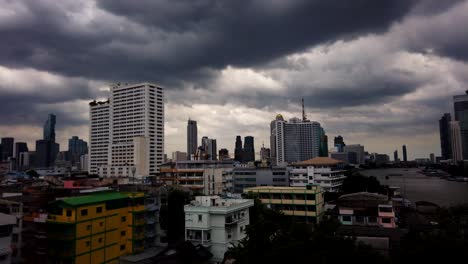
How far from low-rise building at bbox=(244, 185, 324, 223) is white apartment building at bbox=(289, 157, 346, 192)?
79.6ft

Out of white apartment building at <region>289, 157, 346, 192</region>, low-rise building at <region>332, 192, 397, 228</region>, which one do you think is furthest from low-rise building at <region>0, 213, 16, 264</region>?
white apartment building at <region>289, 157, 346, 192</region>

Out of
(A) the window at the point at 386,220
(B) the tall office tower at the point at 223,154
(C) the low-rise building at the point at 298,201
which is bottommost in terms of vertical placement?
(A) the window at the point at 386,220

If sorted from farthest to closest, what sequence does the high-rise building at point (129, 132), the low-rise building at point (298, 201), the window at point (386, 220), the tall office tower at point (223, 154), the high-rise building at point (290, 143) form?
the high-rise building at point (290, 143) < the high-rise building at point (129, 132) < the tall office tower at point (223, 154) < the low-rise building at point (298, 201) < the window at point (386, 220)

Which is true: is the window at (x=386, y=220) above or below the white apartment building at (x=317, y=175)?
below

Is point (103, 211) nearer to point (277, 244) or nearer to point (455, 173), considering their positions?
point (277, 244)

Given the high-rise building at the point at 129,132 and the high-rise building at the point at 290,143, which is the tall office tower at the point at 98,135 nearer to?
the high-rise building at the point at 129,132

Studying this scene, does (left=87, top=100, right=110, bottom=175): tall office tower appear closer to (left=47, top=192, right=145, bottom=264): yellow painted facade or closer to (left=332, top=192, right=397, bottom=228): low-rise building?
(left=47, top=192, right=145, bottom=264): yellow painted facade

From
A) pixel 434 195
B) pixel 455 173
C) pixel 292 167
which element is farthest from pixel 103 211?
pixel 455 173

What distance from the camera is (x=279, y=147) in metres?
196

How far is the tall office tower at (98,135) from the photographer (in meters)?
136

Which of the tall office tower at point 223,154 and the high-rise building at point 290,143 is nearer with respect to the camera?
the tall office tower at point 223,154

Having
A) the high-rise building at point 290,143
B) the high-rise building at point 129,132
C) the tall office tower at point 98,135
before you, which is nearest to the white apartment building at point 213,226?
the high-rise building at point 129,132

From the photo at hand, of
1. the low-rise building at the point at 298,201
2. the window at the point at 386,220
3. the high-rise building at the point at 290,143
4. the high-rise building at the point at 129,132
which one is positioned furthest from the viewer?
the high-rise building at the point at 290,143

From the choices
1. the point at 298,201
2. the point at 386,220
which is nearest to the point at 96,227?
the point at 298,201
